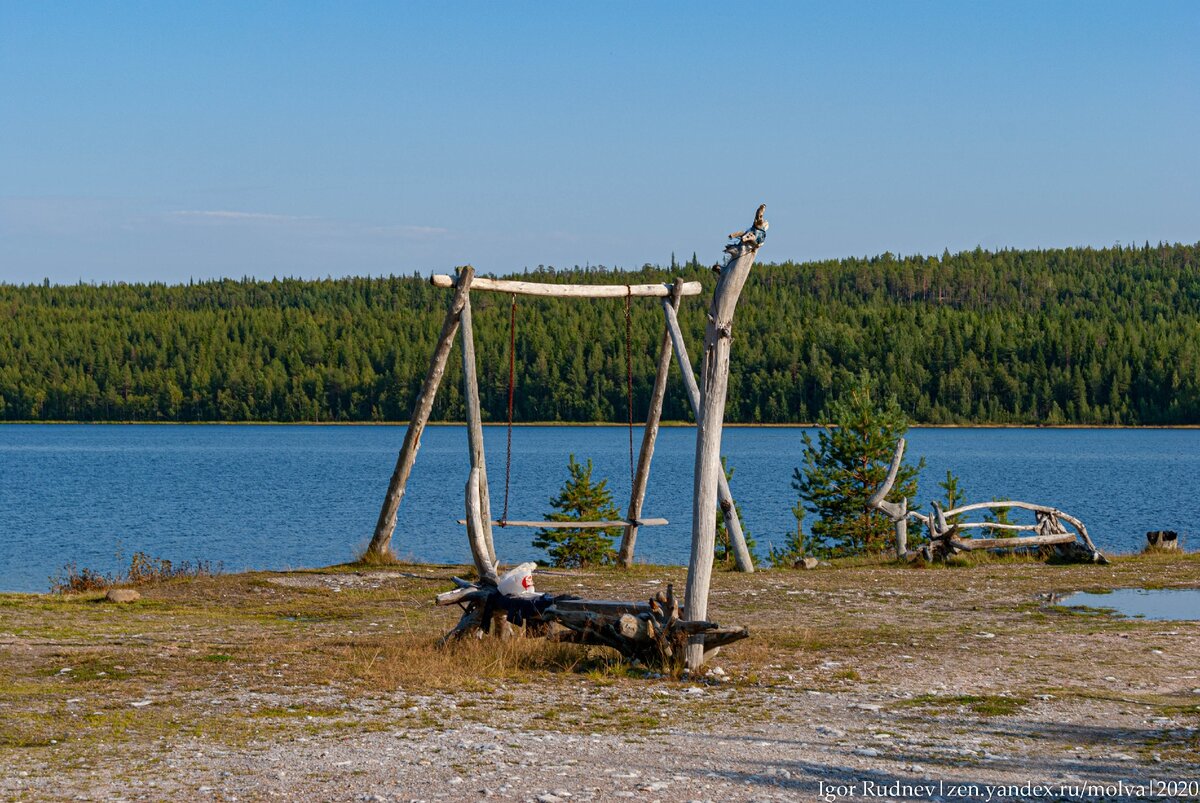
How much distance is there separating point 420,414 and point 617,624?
31.9 ft

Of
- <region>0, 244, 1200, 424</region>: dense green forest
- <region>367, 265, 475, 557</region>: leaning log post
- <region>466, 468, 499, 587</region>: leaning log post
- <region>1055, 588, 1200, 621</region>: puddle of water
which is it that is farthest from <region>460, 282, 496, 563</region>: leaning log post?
<region>0, 244, 1200, 424</region>: dense green forest

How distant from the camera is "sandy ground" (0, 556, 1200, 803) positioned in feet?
26.6

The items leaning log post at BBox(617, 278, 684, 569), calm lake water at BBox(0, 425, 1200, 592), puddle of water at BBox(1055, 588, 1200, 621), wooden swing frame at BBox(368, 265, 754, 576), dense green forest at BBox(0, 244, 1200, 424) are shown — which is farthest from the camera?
dense green forest at BBox(0, 244, 1200, 424)

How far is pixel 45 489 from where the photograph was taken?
65.5 metres

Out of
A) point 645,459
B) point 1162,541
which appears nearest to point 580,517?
point 645,459

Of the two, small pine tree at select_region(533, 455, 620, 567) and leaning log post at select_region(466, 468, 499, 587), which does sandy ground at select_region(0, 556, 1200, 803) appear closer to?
leaning log post at select_region(466, 468, 499, 587)

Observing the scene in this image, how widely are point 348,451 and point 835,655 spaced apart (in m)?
106

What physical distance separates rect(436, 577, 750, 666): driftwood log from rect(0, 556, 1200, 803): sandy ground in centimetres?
23

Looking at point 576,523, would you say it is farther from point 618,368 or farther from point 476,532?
point 618,368

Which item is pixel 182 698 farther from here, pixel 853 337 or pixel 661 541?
pixel 853 337

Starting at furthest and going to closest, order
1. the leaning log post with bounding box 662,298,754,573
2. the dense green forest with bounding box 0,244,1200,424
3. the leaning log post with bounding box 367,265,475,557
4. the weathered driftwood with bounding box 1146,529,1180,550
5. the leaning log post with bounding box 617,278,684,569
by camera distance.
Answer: the dense green forest with bounding box 0,244,1200,424 → the weathered driftwood with bounding box 1146,529,1180,550 → the leaning log post with bounding box 617,278,684,569 → the leaning log post with bounding box 662,298,754,573 → the leaning log post with bounding box 367,265,475,557

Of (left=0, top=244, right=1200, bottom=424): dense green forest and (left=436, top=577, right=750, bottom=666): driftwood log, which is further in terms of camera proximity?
(left=0, top=244, right=1200, bottom=424): dense green forest

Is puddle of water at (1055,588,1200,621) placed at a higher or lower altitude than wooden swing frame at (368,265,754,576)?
lower

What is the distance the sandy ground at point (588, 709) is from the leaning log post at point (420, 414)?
4296 mm
